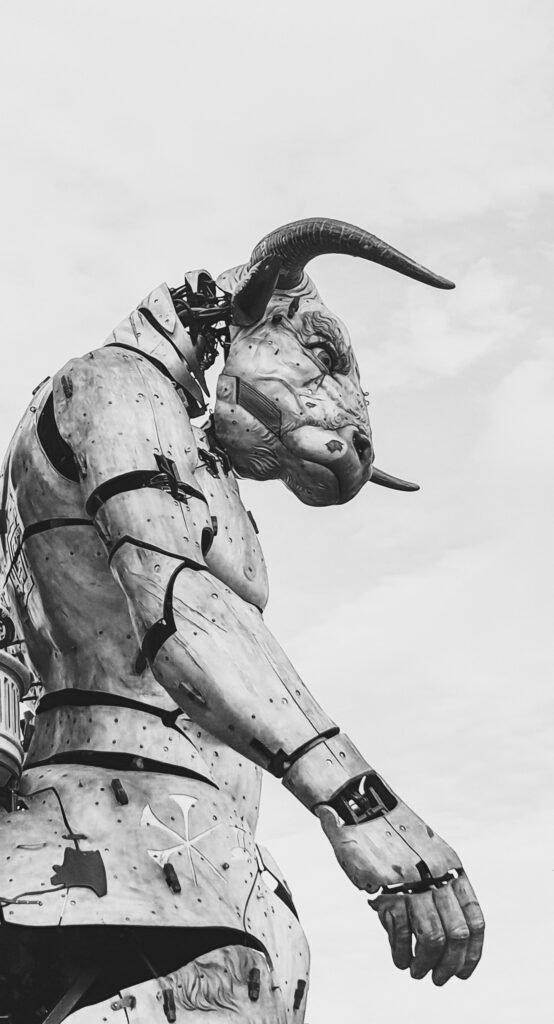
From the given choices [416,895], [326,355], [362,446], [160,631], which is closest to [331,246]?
[326,355]

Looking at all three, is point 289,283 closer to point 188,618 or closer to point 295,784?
point 188,618

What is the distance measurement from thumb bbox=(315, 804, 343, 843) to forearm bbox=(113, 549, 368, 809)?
0.04 metres

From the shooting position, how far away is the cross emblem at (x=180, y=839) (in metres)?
6.40

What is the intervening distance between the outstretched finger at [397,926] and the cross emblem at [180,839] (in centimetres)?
88

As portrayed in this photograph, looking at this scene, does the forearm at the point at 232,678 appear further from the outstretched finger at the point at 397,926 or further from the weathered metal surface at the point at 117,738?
the weathered metal surface at the point at 117,738

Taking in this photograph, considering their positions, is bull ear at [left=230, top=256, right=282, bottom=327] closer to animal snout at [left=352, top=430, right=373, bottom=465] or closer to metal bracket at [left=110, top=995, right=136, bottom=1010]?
animal snout at [left=352, top=430, right=373, bottom=465]

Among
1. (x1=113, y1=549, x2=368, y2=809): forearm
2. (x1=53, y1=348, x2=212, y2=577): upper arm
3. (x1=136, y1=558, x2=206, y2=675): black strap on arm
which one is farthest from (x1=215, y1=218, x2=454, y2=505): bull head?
(x1=136, y1=558, x2=206, y2=675): black strap on arm

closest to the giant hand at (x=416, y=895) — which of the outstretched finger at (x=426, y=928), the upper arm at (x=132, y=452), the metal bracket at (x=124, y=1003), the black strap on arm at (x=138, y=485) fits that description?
the outstretched finger at (x=426, y=928)

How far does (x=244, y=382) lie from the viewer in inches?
308

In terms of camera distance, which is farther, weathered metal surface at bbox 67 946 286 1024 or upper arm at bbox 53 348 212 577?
upper arm at bbox 53 348 212 577

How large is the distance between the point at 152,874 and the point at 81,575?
1302 mm

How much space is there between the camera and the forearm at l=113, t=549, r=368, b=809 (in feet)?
19.8

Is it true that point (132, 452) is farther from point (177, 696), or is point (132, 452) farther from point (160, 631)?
point (177, 696)

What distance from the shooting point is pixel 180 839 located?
6.50m
